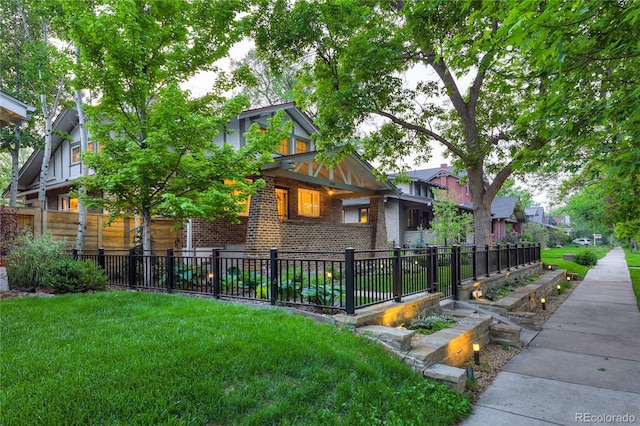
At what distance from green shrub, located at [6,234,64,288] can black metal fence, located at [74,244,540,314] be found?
120 cm

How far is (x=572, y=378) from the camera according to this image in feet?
14.5

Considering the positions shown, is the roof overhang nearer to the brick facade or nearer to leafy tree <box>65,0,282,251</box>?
the brick facade

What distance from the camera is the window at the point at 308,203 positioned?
44.7 ft

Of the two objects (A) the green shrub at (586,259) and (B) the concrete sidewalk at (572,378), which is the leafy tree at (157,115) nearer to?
(B) the concrete sidewalk at (572,378)

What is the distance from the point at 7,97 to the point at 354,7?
7825mm

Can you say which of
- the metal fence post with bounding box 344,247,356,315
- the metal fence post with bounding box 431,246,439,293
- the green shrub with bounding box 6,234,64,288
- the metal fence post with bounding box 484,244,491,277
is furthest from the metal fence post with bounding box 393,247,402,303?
the green shrub with bounding box 6,234,64,288

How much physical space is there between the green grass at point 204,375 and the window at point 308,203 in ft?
29.8

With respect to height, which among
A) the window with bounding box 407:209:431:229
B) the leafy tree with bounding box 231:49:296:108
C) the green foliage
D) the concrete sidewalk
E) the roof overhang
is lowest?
the concrete sidewalk

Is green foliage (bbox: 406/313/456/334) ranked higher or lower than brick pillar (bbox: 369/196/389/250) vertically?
lower

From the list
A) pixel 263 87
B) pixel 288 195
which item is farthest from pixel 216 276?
pixel 263 87

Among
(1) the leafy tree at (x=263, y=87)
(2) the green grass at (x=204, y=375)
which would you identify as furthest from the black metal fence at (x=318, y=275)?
(1) the leafy tree at (x=263, y=87)

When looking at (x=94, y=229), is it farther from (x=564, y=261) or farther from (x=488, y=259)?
(x=564, y=261)

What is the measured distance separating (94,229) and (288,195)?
624 centimetres

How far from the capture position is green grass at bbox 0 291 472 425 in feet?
8.61
